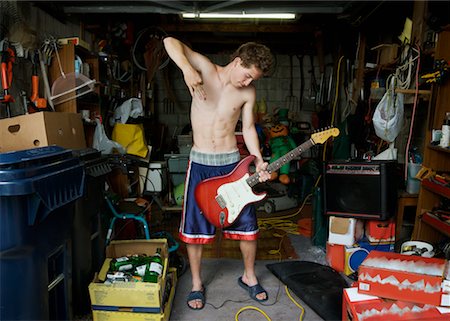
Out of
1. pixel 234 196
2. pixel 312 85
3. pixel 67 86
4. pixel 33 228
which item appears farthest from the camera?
pixel 312 85

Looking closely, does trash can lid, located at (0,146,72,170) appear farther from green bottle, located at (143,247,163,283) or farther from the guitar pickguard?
the guitar pickguard

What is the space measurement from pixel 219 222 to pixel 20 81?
1.64 meters

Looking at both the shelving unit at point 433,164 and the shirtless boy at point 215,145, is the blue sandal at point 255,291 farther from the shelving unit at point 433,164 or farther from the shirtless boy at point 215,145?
the shelving unit at point 433,164

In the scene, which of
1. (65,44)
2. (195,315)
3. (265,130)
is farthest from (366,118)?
(65,44)

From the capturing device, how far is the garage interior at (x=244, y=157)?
4.97 feet

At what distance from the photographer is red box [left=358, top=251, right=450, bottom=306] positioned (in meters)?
1.60

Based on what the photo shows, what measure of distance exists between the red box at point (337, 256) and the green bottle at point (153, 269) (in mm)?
1263

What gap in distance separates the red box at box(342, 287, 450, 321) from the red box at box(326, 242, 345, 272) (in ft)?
2.75

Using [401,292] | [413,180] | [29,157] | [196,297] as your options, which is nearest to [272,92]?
[413,180]

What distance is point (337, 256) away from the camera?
8.39 feet

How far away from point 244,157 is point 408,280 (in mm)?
1857

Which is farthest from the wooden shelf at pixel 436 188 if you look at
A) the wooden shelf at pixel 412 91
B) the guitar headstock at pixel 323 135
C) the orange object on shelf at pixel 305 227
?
the orange object on shelf at pixel 305 227

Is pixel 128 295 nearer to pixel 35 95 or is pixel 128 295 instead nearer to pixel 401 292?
pixel 401 292

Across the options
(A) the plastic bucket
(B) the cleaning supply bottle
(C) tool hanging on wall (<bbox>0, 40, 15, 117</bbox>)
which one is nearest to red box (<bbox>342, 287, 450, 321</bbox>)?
(B) the cleaning supply bottle
